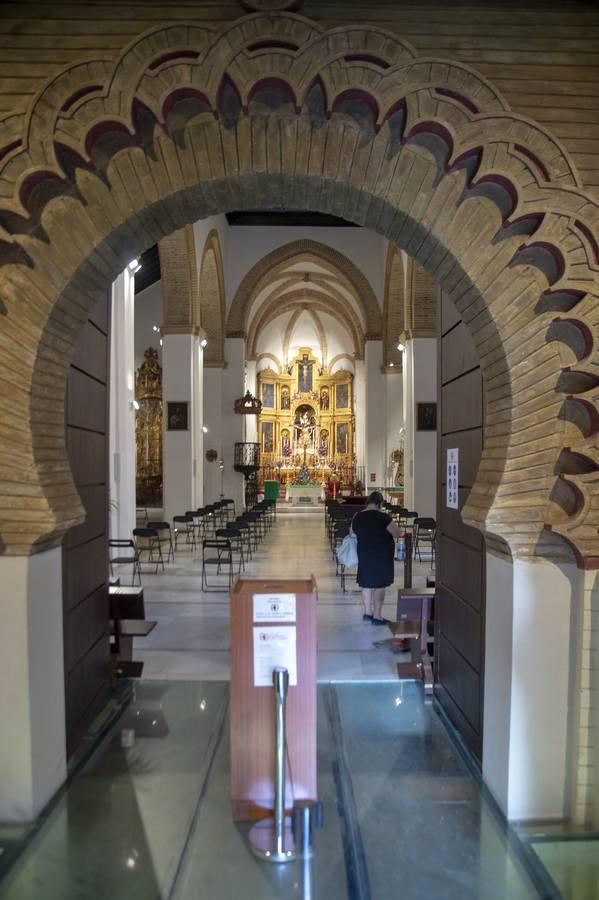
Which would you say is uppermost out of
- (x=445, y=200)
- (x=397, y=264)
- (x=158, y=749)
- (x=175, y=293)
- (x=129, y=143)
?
(x=397, y=264)

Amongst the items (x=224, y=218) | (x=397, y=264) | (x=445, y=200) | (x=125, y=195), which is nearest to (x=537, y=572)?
(x=445, y=200)

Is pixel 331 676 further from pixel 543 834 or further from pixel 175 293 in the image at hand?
pixel 175 293

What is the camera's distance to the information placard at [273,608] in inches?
109

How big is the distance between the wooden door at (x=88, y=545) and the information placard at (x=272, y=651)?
129 centimetres

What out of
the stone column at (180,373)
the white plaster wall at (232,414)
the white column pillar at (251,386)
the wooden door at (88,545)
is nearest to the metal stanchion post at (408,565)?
the wooden door at (88,545)

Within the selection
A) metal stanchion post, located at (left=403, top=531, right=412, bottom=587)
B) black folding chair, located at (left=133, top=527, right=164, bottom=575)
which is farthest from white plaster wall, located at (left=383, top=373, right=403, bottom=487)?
metal stanchion post, located at (left=403, top=531, right=412, bottom=587)

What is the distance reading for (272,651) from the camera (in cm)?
276

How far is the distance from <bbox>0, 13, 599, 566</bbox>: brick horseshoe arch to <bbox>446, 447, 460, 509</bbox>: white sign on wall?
107 centimetres

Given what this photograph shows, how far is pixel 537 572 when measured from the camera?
280 centimetres

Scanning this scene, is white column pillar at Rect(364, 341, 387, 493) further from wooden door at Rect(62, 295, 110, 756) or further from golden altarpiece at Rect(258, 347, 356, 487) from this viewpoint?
wooden door at Rect(62, 295, 110, 756)

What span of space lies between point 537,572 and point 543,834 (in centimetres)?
120

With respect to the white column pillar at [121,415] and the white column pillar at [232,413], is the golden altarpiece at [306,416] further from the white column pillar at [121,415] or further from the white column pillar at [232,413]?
the white column pillar at [121,415]

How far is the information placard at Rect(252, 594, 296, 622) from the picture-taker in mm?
2758

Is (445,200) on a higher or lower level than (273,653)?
higher
